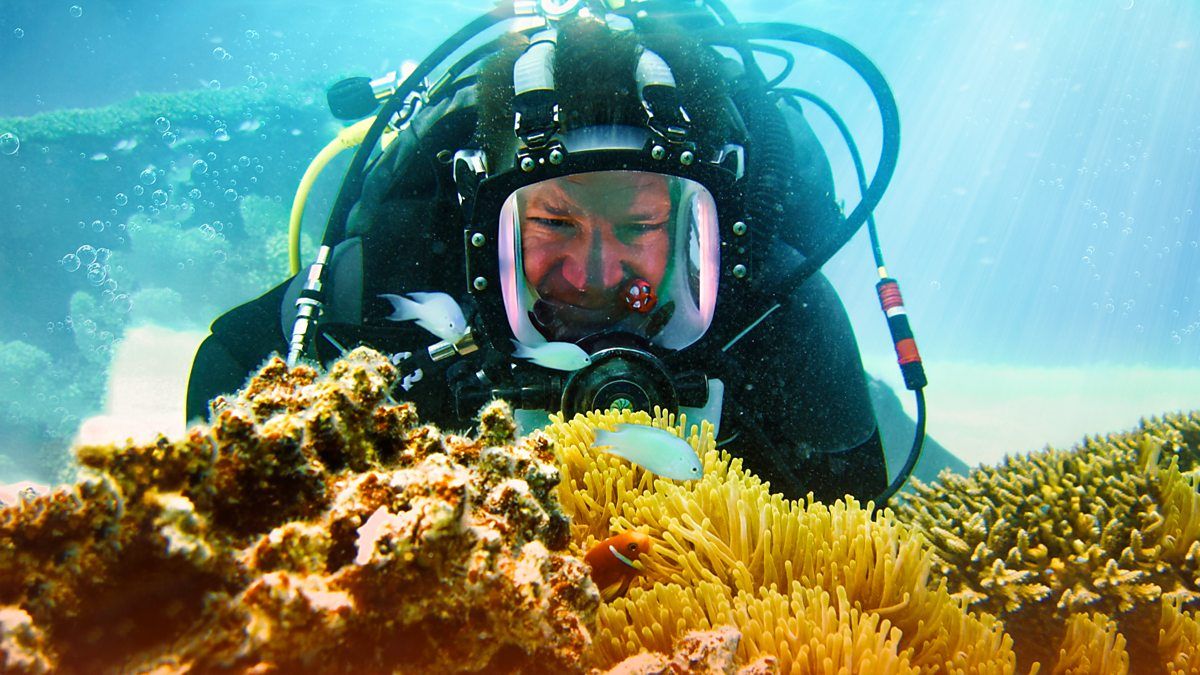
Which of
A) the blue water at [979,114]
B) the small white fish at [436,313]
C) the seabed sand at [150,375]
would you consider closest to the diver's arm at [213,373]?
the small white fish at [436,313]

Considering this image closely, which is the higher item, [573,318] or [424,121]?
[424,121]

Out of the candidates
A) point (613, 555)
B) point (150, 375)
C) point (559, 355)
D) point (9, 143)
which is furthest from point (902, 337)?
point (9, 143)

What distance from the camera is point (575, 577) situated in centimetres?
123

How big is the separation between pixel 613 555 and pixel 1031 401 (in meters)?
30.0

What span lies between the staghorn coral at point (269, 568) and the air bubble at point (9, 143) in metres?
19.7

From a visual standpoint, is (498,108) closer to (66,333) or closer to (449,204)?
(449,204)

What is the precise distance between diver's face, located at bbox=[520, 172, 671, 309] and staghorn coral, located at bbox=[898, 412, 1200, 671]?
181 cm

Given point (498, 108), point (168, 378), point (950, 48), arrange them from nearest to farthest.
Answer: point (498, 108) < point (168, 378) < point (950, 48)

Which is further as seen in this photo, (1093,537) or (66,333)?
(66,333)

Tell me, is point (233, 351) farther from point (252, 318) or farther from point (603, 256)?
point (603, 256)

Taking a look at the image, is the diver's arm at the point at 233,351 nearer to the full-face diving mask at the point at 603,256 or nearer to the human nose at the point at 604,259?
the full-face diving mask at the point at 603,256

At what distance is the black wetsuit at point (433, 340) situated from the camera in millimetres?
3588

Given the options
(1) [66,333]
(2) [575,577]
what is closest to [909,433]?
(2) [575,577]

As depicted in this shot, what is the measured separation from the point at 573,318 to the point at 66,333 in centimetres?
1656
